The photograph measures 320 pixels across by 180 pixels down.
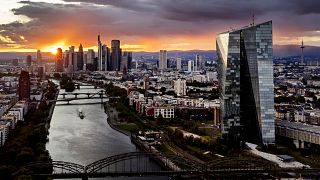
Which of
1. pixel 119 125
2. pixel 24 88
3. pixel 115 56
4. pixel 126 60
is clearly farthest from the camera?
pixel 126 60

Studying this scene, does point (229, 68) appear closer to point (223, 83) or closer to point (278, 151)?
point (223, 83)

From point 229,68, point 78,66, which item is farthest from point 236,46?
point 78,66

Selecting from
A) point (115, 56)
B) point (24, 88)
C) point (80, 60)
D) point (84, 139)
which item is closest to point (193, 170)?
point (84, 139)

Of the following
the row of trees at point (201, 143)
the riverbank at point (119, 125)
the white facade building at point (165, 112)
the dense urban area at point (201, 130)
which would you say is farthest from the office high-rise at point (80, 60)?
the row of trees at point (201, 143)

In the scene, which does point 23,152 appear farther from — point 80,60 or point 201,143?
point 80,60

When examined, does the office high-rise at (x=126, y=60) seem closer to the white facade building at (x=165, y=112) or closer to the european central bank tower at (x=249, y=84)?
the white facade building at (x=165, y=112)

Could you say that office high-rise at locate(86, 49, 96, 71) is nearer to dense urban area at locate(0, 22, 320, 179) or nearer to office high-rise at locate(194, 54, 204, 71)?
office high-rise at locate(194, 54, 204, 71)

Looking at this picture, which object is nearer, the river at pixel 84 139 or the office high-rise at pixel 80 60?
the river at pixel 84 139

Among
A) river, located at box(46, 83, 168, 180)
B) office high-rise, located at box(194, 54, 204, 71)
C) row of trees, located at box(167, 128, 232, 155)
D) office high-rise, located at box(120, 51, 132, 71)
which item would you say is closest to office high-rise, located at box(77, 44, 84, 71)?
office high-rise, located at box(120, 51, 132, 71)
